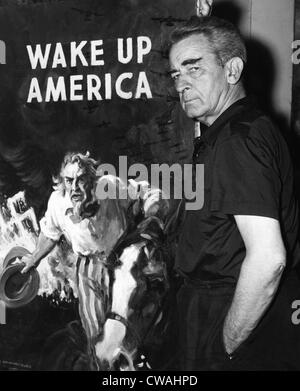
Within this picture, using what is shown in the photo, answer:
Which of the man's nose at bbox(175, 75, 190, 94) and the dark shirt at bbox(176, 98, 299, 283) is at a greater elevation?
the man's nose at bbox(175, 75, 190, 94)

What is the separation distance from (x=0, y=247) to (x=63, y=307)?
1.06 ft

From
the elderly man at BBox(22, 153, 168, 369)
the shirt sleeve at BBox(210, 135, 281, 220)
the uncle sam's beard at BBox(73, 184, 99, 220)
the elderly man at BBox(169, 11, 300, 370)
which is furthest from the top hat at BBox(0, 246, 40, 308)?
the shirt sleeve at BBox(210, 135, 281, 220)

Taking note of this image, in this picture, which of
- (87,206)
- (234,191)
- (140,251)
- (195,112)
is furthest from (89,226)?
(234,191)

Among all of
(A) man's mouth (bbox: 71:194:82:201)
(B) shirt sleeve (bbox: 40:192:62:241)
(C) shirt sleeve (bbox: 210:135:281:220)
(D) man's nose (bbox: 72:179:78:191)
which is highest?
(C) shirt sleeve (bbox: 210:135:281:220)

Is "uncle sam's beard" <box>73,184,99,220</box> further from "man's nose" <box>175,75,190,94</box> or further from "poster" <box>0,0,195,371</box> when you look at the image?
"man's nose" <box>175,75,190,94</box>

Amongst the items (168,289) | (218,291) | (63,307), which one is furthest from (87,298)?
(218,291)

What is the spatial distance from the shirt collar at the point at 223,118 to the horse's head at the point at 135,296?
1.40ft

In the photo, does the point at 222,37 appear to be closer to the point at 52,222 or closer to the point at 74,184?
the point at 74,184

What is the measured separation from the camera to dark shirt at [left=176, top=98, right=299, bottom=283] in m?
1.20

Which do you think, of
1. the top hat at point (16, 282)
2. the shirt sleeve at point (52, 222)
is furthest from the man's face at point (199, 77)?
the top hat at point (16, 282)

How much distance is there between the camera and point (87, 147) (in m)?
1.79

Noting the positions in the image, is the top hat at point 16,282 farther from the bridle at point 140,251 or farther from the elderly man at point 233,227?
the elderly man at point 233,227

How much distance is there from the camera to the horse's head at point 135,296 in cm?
171

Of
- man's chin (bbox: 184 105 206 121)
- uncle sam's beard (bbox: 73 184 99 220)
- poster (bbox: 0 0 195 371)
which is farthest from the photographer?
uncle sam's beard (bbox: 73 184 99 220)
